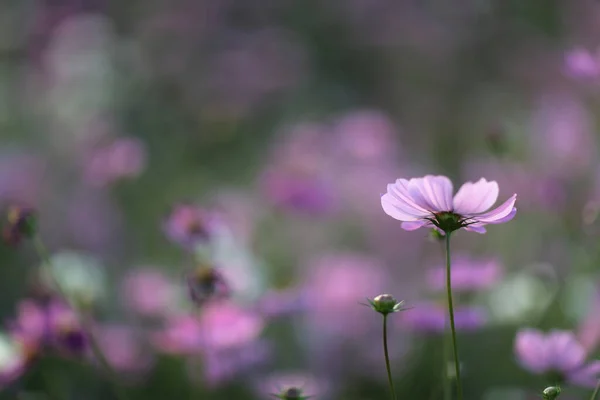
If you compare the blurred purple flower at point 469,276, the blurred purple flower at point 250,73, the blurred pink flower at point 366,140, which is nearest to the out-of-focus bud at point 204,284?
the blurred purple flower at point 469,276

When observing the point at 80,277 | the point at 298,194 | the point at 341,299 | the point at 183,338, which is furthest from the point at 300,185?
the point at 183,338

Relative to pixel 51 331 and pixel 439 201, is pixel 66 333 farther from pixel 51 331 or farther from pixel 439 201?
pixel 439 201

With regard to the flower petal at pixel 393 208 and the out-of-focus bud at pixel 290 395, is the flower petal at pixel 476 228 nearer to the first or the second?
the flower petal at pixel 393 208

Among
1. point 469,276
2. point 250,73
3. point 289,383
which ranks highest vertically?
point 250,73

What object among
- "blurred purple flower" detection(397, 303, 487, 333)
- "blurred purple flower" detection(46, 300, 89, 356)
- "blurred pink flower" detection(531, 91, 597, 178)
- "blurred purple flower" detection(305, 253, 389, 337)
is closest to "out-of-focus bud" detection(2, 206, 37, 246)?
"blurred purple flower" detection(46, 300, 89, 356)

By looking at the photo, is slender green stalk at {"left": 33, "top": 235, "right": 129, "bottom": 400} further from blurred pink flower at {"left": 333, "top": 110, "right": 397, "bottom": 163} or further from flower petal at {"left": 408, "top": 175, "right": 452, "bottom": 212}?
blurred pink flower at {"left": 333, "top": 110, "right": 397, "bottom": 163}

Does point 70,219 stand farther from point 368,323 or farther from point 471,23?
point 471,23
